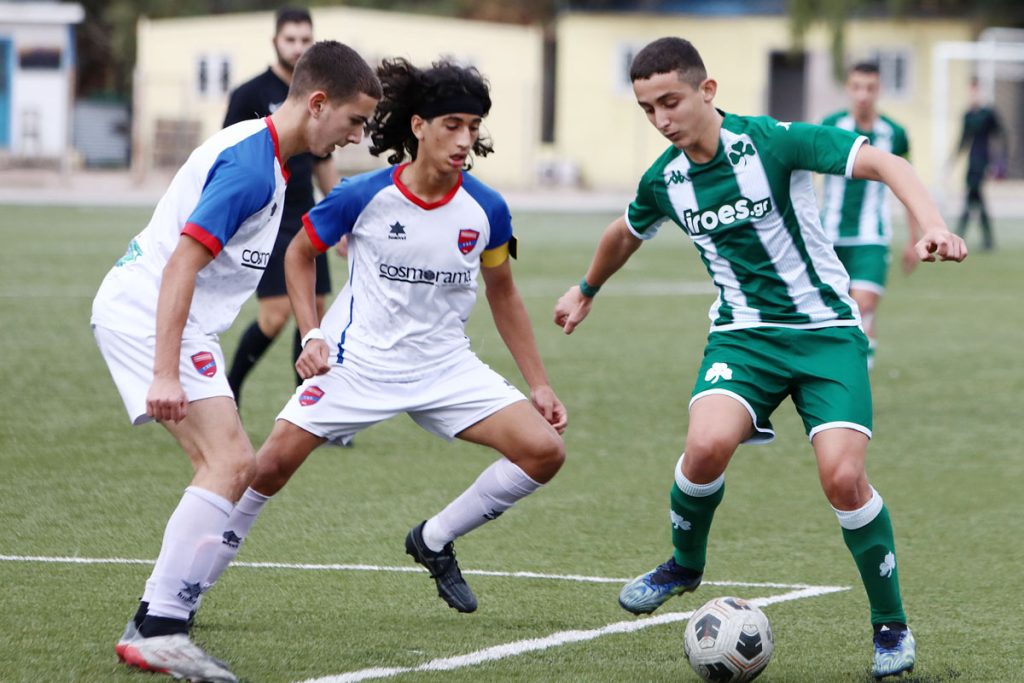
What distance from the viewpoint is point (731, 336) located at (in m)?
5.28

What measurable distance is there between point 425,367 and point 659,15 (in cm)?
3824

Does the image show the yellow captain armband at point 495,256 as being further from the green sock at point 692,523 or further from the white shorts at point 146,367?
the white shorts at point 146,367

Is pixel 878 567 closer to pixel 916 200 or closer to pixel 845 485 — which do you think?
pixel 845 485

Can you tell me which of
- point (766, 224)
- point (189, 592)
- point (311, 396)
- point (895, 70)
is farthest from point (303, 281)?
point (895, 70)

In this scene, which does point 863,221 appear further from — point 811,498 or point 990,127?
point 990,127

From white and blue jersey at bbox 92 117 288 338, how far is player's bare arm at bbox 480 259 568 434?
96cm

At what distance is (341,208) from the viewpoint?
5.33 m

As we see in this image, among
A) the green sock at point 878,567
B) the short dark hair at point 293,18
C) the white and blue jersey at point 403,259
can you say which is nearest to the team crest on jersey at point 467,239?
the white and blue jersey at point 403,259

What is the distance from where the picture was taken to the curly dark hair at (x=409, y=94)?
5.26 m

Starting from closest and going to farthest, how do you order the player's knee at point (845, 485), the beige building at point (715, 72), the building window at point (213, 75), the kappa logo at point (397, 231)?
the player's knee at point (845, 485), the kappa logo at point (397, 231), the building window at point (213, 75), the beige building at point (715, 72)

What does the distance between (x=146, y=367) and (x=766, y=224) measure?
1.99m

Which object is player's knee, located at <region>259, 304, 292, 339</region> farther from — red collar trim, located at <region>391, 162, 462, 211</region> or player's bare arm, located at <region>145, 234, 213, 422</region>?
player's bare arm, located at <region>145, 234, 213, 422</region>

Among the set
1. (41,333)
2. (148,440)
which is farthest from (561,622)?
(41,333)

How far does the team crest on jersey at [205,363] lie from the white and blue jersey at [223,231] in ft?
0.23
